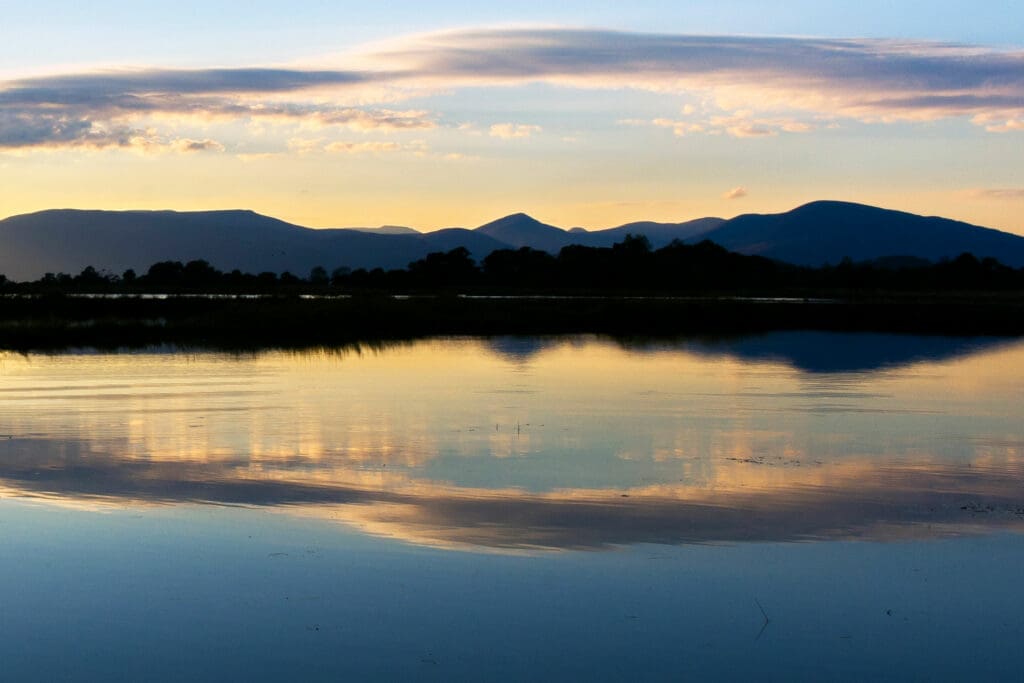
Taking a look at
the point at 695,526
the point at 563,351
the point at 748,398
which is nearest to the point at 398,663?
the point at 695,526

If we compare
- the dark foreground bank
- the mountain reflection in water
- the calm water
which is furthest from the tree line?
the calm water

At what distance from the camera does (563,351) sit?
1332 inches

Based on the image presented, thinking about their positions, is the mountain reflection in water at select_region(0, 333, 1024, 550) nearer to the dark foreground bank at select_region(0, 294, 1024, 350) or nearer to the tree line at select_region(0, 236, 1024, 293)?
the dark foreground bank at select_region(0, 294, 1024, 350)

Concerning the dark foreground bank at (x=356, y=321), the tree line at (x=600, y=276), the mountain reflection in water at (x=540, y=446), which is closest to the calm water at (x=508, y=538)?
the mountain reflection in water at (x=540, y=446)

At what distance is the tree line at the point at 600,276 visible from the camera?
110812 mm

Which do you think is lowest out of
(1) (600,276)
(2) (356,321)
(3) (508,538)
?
(3) (508,538)

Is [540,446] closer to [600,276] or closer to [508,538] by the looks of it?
[508,538]

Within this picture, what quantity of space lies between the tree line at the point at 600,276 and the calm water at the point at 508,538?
8565cm

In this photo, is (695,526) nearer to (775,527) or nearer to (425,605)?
(775,527)

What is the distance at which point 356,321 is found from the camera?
46.2 m

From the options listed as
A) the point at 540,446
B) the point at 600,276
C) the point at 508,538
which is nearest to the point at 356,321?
the point at 540,446

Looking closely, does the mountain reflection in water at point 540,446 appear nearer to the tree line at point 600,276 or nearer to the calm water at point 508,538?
the calm water at point 508,538

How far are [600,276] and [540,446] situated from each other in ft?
337

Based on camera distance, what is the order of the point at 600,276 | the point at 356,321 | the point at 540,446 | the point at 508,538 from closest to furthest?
the point at 508,538
the point at 540,446
the point at 356,321
the point at 600,276
